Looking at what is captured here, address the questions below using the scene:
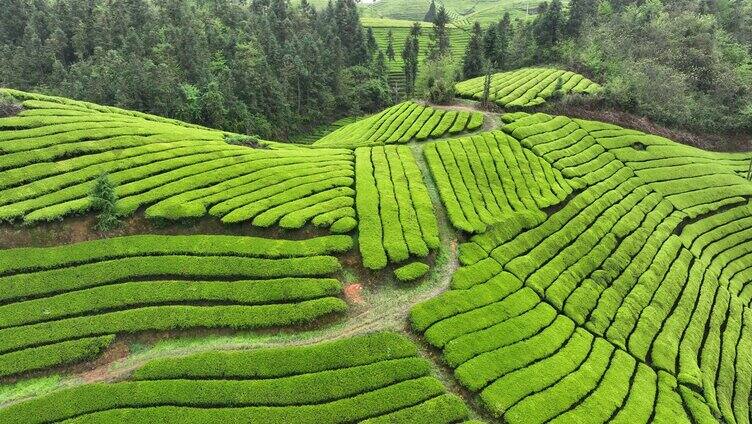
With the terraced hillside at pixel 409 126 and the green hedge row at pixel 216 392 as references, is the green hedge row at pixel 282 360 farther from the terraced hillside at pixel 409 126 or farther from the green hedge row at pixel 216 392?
the terraced hillside at pixel 409 126

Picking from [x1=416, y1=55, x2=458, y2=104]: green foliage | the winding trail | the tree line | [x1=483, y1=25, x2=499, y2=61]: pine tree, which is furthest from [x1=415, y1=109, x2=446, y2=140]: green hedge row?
[x1=483, y1=25, x2=499, y2=61]: pine tree

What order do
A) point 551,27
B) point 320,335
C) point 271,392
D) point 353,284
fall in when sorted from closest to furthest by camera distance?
point 271,392 → point 320,335 → point 353,284 → point 551,27

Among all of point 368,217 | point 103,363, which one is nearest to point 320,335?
point 368,217

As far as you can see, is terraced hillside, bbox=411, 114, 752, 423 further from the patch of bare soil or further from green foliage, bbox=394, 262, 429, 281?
the patch of bare soil

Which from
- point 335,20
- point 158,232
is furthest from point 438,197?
point 335,20

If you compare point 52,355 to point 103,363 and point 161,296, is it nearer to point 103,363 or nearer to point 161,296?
point 103,363

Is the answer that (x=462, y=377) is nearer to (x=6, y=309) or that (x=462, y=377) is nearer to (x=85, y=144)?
(x=6, y=309)

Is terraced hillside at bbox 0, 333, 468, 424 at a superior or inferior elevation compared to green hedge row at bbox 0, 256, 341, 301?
inferior
